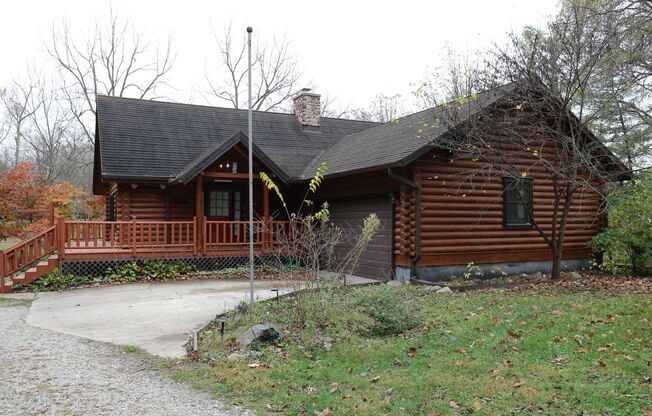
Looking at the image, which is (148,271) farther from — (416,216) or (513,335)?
(513,335)

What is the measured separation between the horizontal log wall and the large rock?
6122 millimetres

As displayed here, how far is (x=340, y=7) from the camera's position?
16953 millimetres

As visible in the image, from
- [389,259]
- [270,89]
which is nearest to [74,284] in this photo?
[389,259]

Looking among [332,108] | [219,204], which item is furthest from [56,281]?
[332,108]

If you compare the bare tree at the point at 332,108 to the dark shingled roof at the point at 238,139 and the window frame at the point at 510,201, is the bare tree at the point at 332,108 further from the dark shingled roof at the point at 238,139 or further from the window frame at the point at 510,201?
the window frame at the point at 510,201

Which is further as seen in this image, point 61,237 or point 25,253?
point 61,237

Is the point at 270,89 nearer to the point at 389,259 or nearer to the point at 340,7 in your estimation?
the point at 340,7

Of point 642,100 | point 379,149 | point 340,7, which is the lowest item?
point 379,149

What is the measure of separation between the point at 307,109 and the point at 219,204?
6.18 metres

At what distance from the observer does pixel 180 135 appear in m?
17.9

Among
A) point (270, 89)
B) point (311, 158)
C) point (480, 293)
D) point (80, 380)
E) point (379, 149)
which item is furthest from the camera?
point (270, 89)

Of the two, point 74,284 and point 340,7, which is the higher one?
point 340,7

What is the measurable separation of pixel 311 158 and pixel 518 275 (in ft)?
27.2

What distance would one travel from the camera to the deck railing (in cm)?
1228
